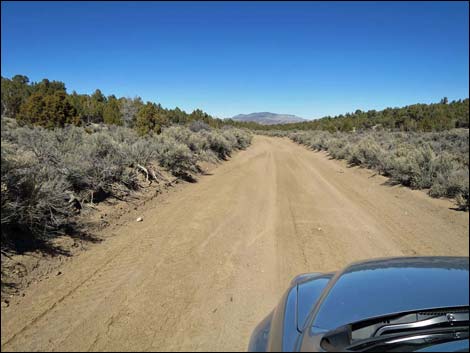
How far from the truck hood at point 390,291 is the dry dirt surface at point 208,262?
1255 millimetres

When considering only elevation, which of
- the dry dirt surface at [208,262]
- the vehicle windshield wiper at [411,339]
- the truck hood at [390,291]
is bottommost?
the dry dirt surface at [208,262]

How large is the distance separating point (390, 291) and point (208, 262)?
3.06m

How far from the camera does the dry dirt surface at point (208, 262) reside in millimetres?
3125

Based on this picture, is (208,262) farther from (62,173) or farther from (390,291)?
(62,173)

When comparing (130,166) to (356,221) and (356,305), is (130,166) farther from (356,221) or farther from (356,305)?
(356,305)

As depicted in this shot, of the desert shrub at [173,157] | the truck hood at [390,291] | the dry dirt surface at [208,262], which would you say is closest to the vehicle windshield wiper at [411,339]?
the truck hood at [390,291]

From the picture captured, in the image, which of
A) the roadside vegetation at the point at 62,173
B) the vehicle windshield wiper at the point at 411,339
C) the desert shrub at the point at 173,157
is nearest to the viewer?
the vehicle windshield wiper at the point at 411,339

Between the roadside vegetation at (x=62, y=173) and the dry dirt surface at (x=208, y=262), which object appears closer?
the dry dirt surface at (x=208, y=262)

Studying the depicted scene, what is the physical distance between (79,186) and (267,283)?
528 centimetres

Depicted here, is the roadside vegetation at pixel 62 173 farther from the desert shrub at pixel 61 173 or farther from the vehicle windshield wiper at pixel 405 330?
the vehicle windshield wiper at pixel 405 330

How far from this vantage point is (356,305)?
210 centimetres

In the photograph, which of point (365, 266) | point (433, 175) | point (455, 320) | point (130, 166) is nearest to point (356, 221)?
point (433, 175)

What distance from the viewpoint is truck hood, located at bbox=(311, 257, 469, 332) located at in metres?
2.04

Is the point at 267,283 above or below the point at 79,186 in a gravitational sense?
below
